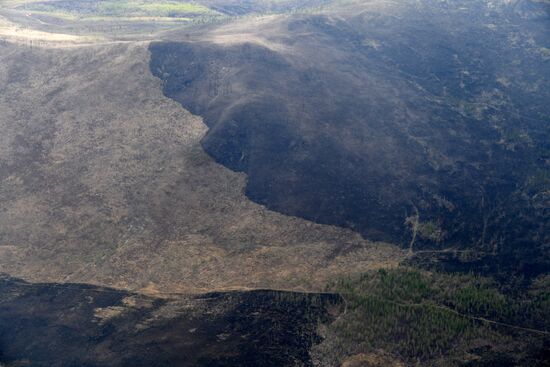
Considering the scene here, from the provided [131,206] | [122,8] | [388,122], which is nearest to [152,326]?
[131,206]

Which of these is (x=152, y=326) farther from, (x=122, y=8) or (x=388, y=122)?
(x=122, y=8)

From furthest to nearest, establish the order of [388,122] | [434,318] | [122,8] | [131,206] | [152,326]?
[122,8] < [388,122] < [131,206] < [152,326] < [434,318]

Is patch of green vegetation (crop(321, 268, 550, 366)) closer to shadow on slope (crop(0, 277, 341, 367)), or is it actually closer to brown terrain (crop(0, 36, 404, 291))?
shadow on slope (crop(0, 277, 341, 367))

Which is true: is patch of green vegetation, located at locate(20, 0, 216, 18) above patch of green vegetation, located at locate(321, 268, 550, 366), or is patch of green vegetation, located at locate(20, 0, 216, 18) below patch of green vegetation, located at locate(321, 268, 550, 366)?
above

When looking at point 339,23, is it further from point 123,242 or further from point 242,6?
point 242,6

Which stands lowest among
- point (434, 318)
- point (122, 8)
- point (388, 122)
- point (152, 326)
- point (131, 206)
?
point (152, 326)

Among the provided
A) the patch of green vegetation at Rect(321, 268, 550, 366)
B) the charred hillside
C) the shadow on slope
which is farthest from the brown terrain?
the patch of green vegetation at Rect(321, 268, 550, 366)

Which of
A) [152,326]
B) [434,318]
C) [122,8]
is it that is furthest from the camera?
[122,8]

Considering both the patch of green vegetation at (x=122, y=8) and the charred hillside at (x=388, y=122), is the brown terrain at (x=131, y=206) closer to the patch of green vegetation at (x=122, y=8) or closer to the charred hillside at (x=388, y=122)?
the charred hillside at (x=388, y=122)
